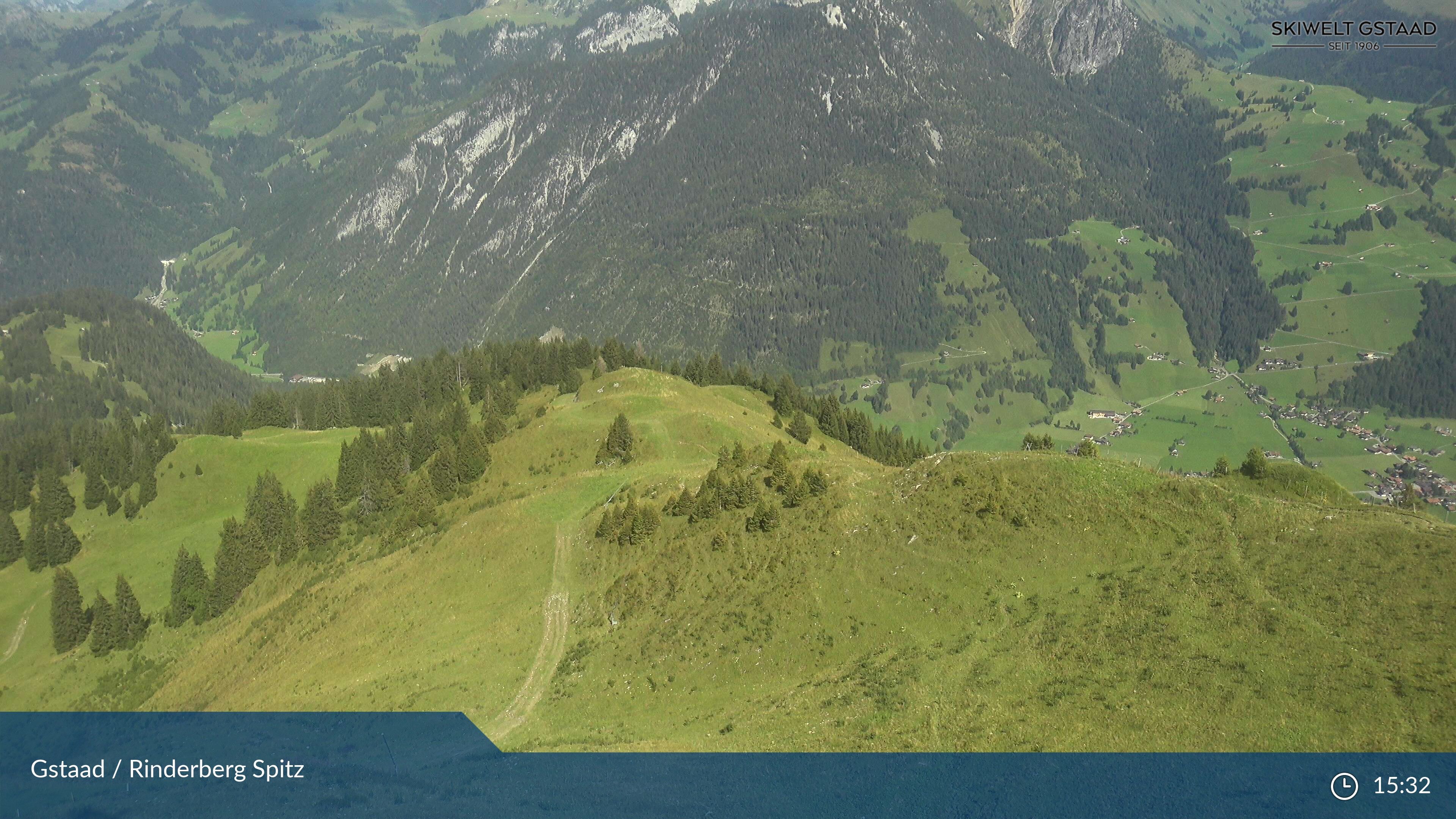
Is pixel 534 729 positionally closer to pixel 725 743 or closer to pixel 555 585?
pixel 725 743

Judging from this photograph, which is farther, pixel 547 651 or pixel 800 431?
pixel 800 431

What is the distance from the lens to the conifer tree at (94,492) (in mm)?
167375

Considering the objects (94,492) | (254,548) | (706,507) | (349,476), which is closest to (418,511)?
(254,548)

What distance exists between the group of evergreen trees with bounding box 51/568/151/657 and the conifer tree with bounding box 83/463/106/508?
39.9 metres

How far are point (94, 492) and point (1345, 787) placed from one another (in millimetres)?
192764

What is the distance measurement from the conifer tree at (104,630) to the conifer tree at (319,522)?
82.9 ft

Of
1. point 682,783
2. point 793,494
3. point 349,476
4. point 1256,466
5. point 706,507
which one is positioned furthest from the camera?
point 349,476

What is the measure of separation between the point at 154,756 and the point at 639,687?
41.9 meters

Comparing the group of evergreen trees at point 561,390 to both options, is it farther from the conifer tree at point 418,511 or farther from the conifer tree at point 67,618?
the conifer tree at point 67,618

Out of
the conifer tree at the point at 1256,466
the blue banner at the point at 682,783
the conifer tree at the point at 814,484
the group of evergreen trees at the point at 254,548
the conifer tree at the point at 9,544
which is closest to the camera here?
the blue banner at the point at 682,783

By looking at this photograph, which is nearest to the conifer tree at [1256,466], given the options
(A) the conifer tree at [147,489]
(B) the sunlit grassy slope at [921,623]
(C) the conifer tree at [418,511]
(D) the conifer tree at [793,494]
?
(B) the sunlit grassy slope at [921,623]

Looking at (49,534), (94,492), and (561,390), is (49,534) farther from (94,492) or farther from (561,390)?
(561,390)

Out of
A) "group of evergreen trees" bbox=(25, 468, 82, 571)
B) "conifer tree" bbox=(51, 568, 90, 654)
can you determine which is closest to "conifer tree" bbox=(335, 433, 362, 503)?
"conifer tree" bbox=(51, 568, 90, 654)

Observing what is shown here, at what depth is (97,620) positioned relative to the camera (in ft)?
406
